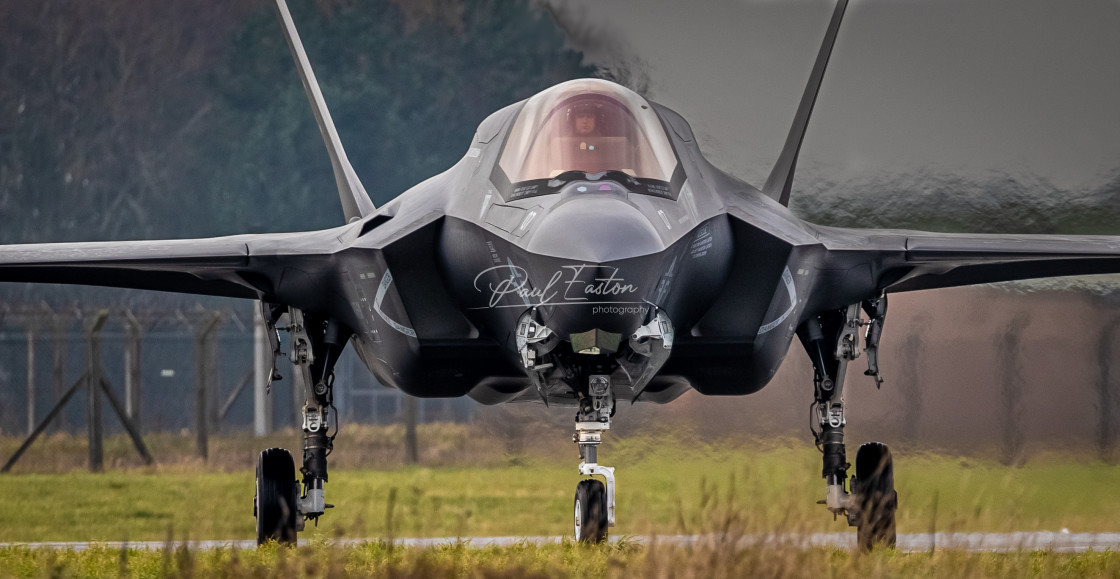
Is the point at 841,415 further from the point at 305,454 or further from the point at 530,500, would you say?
the point at 530,500

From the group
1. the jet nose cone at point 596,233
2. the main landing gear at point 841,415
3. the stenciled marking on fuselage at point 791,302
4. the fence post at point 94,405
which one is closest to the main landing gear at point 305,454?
the stenciled marking on fuselage at point 791,302

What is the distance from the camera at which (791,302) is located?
8531 millimetres

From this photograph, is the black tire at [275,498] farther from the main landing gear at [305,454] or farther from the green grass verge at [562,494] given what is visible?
the green grass verge at [562,494]

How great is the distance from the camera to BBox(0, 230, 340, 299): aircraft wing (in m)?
9.00

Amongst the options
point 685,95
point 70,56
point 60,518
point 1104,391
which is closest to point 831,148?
point 685,95

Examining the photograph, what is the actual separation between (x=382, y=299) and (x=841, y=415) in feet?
10.7

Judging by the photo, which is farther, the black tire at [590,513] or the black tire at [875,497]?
the black tire at [875,497]

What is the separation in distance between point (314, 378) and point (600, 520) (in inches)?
102

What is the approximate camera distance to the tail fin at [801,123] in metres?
11.0

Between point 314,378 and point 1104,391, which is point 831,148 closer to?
point 1104,391

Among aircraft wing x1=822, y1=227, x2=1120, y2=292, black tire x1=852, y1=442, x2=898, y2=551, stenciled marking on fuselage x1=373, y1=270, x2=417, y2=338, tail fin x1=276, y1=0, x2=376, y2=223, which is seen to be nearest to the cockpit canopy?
stenciled marking on fuselage x1=373, y1=270, x2=417, y2=338

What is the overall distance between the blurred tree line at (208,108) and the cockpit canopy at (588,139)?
17041mm

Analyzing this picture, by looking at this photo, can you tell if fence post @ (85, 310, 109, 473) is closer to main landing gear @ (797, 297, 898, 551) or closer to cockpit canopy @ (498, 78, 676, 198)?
main landing gear @ (797, 297, 898, 551)

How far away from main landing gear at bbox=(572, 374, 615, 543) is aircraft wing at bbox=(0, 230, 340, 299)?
2106mm
